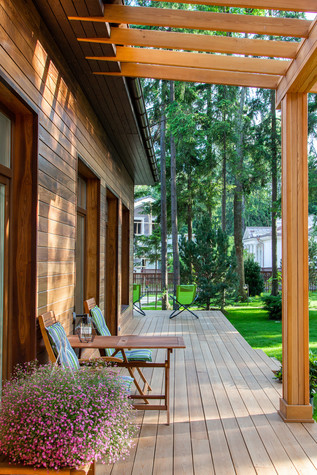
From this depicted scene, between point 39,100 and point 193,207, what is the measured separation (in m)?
16.1

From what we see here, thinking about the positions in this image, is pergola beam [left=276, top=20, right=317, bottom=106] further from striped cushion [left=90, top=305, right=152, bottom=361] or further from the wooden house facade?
striped cushion [left=90, top=305, right=152, bottom=361]

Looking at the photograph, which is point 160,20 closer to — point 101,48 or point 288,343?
point 101,48

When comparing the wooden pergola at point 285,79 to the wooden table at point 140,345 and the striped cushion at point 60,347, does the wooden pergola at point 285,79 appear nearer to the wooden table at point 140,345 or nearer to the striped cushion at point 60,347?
the wooden table at point 140,345

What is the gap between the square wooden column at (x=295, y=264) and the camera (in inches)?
138

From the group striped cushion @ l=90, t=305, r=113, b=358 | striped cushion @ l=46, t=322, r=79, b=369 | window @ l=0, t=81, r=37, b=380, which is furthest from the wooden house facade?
striped cushion @ l=90, t=305, r=113, b=358

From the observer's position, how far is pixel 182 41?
316 cm

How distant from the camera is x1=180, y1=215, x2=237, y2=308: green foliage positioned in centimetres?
1223

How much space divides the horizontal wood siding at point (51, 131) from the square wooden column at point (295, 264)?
5.86 feet

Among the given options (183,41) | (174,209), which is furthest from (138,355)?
(174,209)

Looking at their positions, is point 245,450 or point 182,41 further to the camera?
point 182,41

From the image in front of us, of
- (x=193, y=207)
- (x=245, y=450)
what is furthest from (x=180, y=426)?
(x=193, y=207)

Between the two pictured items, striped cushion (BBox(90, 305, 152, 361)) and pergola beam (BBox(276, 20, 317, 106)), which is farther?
striped cushion (BBox(90, 305, 152, 361))

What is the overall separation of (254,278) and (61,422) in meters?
17.7

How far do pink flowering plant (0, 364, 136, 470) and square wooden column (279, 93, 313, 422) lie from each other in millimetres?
1790
